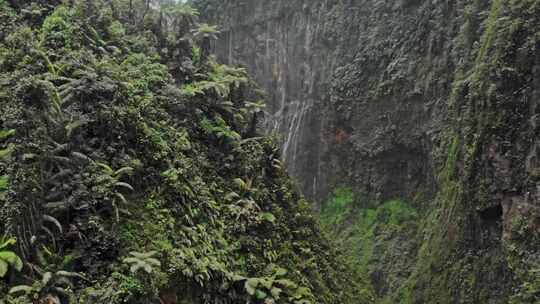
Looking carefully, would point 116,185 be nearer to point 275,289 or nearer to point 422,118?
point 275,289

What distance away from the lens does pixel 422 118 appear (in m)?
20.8

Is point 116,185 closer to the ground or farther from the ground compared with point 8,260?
farther from the ground

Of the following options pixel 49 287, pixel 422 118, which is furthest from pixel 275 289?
pixel 422 118

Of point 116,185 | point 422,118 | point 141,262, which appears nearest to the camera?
point 141,262

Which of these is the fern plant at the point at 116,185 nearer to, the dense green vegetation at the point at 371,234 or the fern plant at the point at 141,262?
the fern plant at the point at 141,262

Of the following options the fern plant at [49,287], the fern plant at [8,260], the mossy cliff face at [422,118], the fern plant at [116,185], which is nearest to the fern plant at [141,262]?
the fern plant at [49,287]

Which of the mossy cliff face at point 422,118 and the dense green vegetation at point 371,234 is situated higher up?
the mossy cliff face at point 422,118

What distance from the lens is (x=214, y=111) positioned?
1504cm

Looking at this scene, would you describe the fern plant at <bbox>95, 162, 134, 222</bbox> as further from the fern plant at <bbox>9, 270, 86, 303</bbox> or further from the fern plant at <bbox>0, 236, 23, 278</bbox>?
the fern plant at <bbox>0, 236, 23, 278</bbox>

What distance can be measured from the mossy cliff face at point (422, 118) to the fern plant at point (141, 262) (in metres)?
7.11

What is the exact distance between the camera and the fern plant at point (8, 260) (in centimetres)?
729

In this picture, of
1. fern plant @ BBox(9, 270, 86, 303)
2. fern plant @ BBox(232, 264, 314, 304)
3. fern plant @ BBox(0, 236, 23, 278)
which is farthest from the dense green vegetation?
fern plant @ BBox(0, 236, 23, 278)

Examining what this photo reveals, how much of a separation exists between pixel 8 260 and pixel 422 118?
16.7 m

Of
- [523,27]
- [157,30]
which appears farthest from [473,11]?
[157,30]
